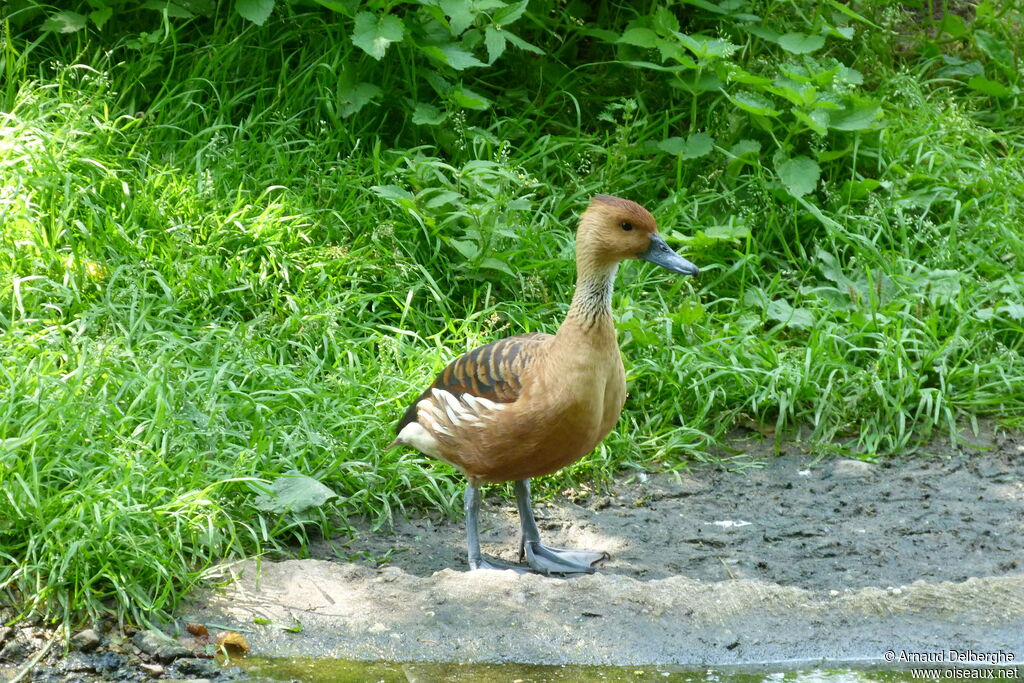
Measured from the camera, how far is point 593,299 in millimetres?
4656

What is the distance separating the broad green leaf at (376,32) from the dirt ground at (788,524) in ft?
8.07

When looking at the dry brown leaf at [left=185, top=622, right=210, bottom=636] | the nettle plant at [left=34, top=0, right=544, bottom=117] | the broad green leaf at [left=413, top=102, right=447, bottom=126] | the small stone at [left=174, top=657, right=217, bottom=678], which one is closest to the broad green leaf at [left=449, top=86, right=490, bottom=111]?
the nettle plant at [left=34, top=0, right=544, bottom=117]

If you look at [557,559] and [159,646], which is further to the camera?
[557,559]

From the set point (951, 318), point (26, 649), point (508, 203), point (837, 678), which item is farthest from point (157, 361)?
point (951, 318)

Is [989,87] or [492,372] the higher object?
[989,87]

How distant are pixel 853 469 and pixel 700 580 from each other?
1.37 meters

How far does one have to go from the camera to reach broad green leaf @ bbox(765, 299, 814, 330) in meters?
6.38

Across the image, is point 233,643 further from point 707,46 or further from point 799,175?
point 707,46

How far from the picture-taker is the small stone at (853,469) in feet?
18.6

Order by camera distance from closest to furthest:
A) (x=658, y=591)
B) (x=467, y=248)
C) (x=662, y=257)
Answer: (x=658, y=591) → (x=662, y=257) → (x=467, y=248)

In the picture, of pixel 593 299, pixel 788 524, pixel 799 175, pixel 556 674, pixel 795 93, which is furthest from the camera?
pixel 799 175

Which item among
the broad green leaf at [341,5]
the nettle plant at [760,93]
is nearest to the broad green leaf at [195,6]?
the broad green leaf at [341,5]

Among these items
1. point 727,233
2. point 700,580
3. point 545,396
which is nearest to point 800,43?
point 727,233

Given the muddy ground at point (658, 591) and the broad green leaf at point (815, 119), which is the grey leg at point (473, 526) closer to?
the muddy ground at point (658, 591)
